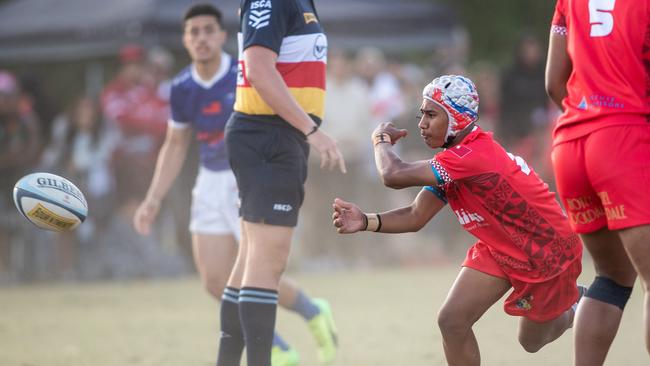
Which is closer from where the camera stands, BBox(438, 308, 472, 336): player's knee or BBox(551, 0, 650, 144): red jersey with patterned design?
A: BBox(551, 0, 650, 144): red jersey with patterned design

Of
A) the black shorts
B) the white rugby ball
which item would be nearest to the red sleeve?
the black shorts

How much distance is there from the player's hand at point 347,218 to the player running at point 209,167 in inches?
81.3

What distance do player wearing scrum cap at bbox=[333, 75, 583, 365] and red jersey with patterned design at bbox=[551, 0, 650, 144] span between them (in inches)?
22.3

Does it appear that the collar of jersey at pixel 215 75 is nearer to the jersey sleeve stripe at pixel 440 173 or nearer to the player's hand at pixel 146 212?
the player's hand at pixel 146 212

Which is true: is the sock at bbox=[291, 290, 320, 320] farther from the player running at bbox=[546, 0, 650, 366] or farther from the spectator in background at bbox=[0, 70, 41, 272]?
the spectator in background at bbox=[0, 70, 41, 272]

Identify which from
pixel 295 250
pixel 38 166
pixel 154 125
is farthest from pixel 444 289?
pixel 38 166

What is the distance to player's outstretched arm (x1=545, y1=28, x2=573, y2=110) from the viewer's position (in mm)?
5418

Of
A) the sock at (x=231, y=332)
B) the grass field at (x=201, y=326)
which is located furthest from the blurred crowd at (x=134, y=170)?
the sock at (x=231, y=332)

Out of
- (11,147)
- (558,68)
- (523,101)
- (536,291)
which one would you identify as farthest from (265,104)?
(523,101)

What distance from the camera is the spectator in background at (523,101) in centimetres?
1630

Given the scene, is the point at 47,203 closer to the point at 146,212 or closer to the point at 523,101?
the point at 146,212

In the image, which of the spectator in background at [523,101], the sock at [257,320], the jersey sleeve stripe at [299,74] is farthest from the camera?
the spectator in background at [523,101]

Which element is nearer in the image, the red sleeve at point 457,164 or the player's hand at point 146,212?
the red sleeve at point 457,164

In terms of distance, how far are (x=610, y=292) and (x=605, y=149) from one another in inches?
28.2
